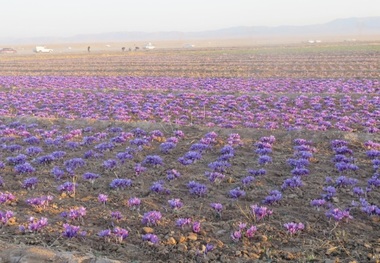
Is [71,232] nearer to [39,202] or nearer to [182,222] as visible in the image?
[39,202]

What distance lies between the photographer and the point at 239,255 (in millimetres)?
7445

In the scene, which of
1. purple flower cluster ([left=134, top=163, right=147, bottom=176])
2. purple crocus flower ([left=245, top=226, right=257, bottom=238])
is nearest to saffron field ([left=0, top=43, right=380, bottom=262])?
purple crocus flower ([left=245, top=226, right=257, bottom=238])

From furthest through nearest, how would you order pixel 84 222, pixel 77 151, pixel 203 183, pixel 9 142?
pixel 9 142 < pixel 77 151 < pixel 203 183 < pixel 84 222

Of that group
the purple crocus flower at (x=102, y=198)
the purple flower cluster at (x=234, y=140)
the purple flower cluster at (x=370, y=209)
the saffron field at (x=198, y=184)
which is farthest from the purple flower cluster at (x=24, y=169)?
the purple flower cluster at (x=370, y=209)

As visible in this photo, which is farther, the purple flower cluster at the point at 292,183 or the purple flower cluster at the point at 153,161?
the purple flower cluster at the point at 153,161

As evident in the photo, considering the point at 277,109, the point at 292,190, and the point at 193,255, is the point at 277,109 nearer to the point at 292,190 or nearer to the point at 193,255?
the point at 292,190

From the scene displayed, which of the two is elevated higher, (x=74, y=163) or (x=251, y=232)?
(x=74, y=163)

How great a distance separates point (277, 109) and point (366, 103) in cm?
513

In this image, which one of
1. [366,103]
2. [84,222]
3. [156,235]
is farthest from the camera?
[366,103]

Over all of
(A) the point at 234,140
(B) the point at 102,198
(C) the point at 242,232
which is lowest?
(C) the point at 242,232

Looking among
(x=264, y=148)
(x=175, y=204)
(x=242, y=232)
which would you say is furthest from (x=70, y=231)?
(x=264, y=148)

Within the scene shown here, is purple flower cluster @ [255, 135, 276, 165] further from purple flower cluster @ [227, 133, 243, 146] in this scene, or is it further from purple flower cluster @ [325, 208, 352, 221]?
purple flower cluster @ [325, 208, 352, 221]

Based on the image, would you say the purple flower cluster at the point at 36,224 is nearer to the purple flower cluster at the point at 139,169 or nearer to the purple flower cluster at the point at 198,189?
the purple flower cluster at the point at 198,189

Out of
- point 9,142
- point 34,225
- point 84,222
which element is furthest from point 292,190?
point 9,142
